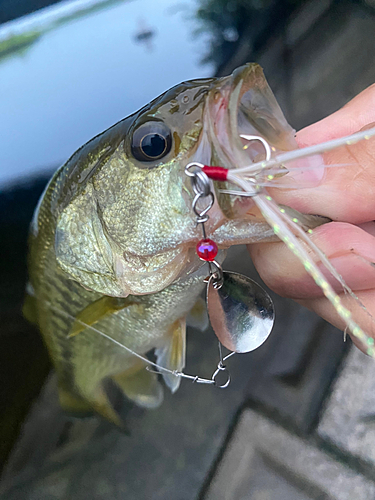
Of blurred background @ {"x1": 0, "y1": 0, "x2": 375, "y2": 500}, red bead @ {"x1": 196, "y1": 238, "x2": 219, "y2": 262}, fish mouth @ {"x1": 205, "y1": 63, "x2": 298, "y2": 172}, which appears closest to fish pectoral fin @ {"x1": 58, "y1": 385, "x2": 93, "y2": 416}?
blurred background @ {"x1": 0, "y1": 0, "x2": 375, "y2": 500}

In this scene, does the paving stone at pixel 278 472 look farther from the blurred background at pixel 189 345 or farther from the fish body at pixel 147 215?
the fish body at pixel 147 215

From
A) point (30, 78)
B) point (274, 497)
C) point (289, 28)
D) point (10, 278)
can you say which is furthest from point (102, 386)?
point (289, 28)

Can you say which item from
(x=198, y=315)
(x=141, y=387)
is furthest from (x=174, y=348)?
(x=141, y=387)

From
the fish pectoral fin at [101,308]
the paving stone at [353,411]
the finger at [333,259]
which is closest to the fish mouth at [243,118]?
the finger at [333,259]

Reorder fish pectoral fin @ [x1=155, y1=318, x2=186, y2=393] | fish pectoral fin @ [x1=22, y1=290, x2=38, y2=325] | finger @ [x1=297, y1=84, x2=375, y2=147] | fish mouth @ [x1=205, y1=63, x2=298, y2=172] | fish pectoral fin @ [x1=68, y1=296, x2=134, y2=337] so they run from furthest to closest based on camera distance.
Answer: fish pectoral fin @ [x1=22, y1=290, x2=38, y2=325], fish pectoral fin @ [x1=155, y1=318, x2=186, y2=393], fish pectoral fin @ [x1=68, y1=296, x2=134, y2=337], finger @ [x1=297, y1=84, x2=375, y2=147], fish mouth @ [x1=205, y1=63, x2=298, y2=172]

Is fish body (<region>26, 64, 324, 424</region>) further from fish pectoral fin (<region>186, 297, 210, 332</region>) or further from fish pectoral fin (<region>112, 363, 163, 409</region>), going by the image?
fish pectoral fin (<region>112, 363, 163, 409</region>)

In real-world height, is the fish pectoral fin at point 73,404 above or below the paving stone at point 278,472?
above

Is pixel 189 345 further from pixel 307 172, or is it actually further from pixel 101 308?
pixel 307 172
